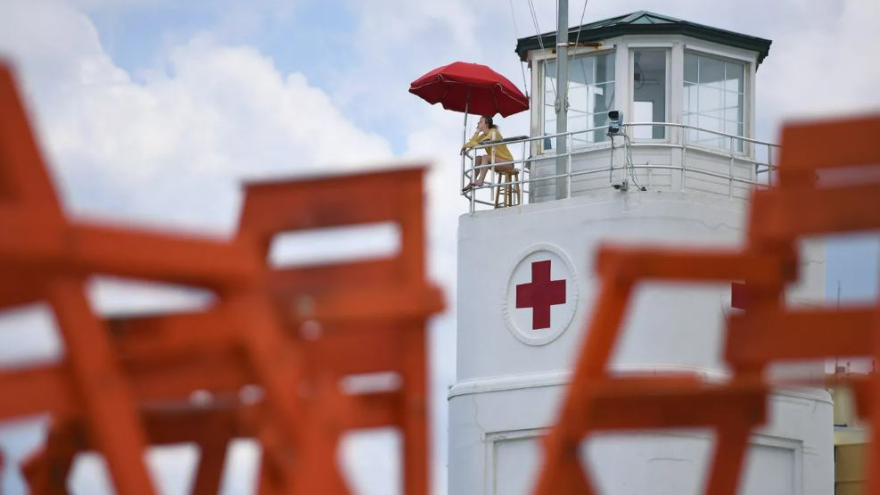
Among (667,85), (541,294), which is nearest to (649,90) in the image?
(667,85)

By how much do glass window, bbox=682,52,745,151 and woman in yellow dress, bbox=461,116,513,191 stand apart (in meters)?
2.01

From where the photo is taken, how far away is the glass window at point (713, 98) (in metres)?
21.7

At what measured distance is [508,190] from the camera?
2170cm

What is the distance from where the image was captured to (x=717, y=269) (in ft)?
34.8

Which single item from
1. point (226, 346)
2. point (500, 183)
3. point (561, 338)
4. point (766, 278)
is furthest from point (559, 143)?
point (226, 346)

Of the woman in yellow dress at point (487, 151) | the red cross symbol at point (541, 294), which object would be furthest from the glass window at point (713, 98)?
the red cross symbol at point (541, 294)

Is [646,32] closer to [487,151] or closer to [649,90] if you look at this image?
[649,90]

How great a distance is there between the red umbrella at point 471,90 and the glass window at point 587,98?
0.89m

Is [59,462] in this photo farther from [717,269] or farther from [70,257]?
[717,269]

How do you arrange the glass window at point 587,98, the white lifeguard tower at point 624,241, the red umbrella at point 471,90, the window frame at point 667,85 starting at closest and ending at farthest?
the white lifeguard tower at point 624,241
the window frame at point 667,85
the glass window at point 587,98
the red umbrella at point 471,90

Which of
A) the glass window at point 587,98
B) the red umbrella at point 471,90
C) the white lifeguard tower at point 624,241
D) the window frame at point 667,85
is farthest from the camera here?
the red umbrella at point 471,90

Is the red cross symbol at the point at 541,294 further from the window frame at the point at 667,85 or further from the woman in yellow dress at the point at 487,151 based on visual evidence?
the window frame at the point at 667,85

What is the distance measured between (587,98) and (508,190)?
1.36 metres

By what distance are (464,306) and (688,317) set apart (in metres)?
2.53
